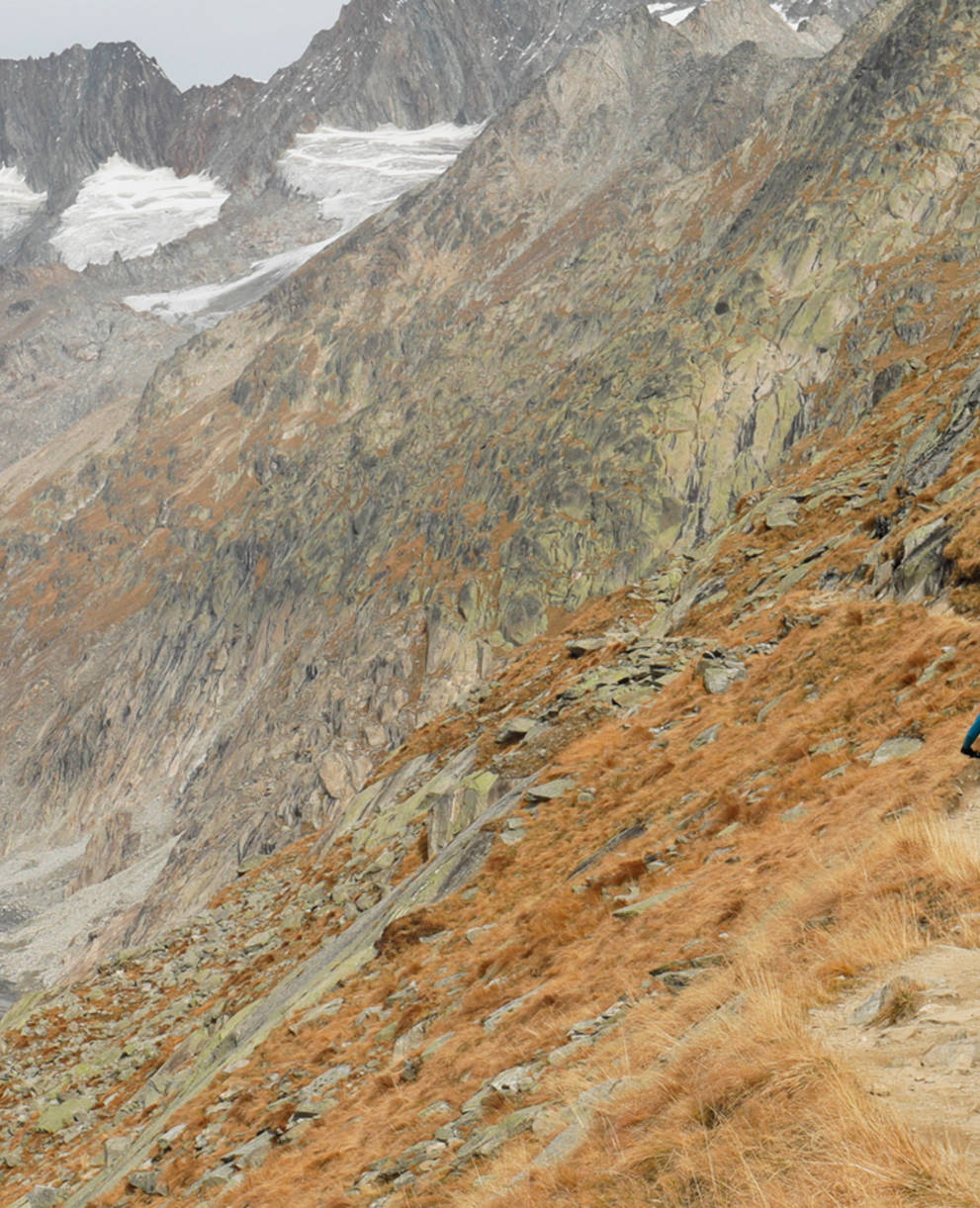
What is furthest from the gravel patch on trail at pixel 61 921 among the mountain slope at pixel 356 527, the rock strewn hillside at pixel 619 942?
the rock strewn hillside at pixel 619 942

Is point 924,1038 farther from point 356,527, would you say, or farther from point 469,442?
point 356,527

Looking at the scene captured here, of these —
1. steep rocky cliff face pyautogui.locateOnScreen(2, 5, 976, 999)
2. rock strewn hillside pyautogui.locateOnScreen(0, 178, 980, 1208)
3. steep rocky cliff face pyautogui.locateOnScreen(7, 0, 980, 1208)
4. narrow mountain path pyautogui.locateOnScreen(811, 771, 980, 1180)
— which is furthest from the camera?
steep rocky cliff face pyautogui.locateOnScreen(2, 5, 976, 999)

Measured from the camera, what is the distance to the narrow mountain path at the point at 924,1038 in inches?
223

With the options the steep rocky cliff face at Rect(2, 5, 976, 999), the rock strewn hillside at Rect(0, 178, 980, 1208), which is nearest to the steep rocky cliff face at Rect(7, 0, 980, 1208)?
the rock strewn hillside at Rect(0, 178, 980, 1208)

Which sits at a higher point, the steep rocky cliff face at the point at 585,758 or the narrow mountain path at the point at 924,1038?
the narrow mountain path at the point at 924,1038

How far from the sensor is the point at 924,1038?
6.64 m

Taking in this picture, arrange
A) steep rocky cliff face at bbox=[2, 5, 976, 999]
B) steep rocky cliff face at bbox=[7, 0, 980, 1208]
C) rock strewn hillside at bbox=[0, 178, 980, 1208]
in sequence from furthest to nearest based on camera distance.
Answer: steep rocky cliff face at bbox=[2, 5, 976, 999] < steep rocky cliff face at bbox=[7, 0, 980, 1208] < rock strewn hillside at bbox=[0, 178, 980, 1208]

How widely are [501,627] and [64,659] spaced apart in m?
105

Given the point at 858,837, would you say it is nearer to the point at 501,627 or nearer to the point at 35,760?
the point at 501,627

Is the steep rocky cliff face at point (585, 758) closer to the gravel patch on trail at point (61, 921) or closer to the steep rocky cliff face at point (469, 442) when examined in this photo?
the steep rocky cliff face at point (469, 442)

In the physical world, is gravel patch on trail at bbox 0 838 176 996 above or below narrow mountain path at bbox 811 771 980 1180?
below

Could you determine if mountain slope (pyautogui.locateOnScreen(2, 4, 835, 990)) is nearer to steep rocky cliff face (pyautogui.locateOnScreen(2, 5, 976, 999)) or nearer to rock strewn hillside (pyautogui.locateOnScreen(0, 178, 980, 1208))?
steep rocky cliff face (pyautogui.locateOnScreen(2, 5, 976, 999))

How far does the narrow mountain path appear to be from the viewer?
5660mm

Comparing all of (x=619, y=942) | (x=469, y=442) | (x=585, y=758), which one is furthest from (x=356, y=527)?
(x=619, y=942)
